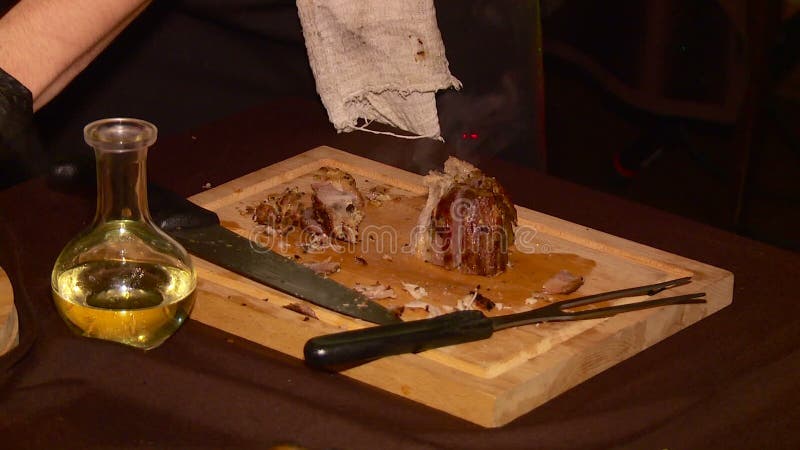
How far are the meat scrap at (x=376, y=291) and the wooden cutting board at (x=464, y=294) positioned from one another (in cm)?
1

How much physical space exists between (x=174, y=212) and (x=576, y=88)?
96.3 inches

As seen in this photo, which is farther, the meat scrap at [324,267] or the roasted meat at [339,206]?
the roasted meat at [339,206]

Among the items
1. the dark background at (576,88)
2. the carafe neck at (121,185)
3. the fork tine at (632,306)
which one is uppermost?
the carafe neck at (121,185)

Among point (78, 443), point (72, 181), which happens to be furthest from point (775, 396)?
point (72, 181)

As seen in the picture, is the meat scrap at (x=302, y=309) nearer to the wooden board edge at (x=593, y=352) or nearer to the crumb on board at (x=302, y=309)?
the crumb on board at (x=302, y=309)

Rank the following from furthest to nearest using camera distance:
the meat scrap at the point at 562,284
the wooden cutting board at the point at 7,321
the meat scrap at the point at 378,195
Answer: the meat scrap at the point at 378,195, the meat scrap at the point at 562,284, the wooden cutting board at the point at 7,321

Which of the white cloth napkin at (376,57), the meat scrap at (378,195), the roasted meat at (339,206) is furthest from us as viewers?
the white cloth napkin at (376,57)

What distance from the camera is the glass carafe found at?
140cm

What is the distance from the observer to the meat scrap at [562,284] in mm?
1646

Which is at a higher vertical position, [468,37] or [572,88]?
[468,37]

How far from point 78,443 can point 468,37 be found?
4.64 feet

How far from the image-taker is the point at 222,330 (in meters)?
1.56

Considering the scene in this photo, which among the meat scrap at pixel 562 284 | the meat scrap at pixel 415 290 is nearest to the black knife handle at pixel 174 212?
the meat scrap at pixel 415 290

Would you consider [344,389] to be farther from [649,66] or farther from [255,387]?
[649,66]
